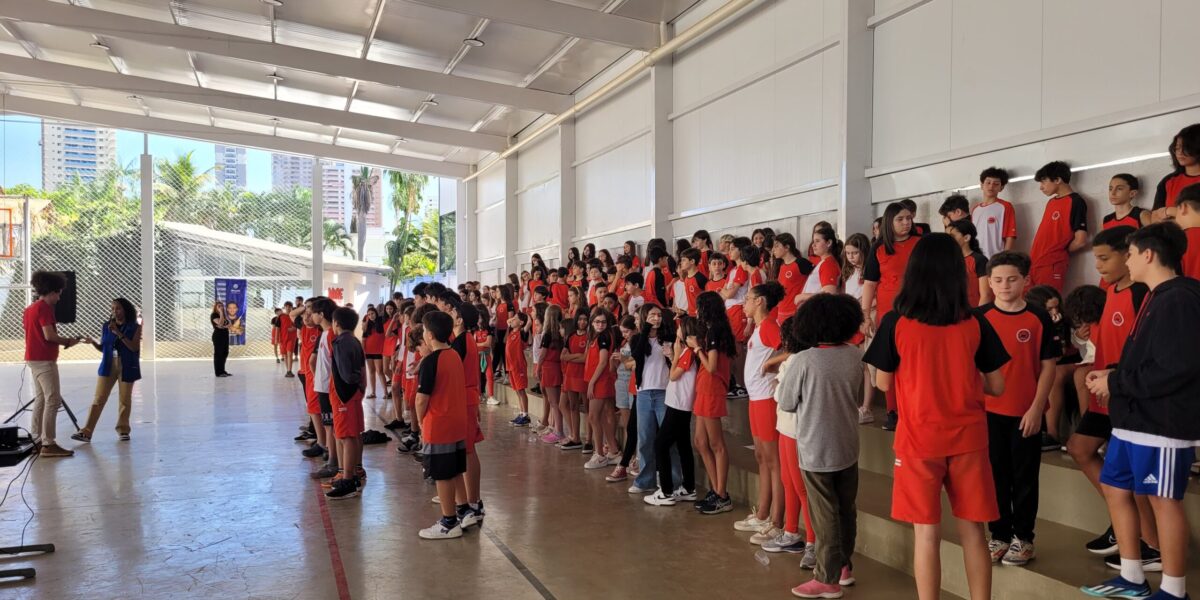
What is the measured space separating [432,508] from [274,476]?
1.96m

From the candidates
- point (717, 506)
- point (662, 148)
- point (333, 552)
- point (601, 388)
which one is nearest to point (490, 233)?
point (662, 148)

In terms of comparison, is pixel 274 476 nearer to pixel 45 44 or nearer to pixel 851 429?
pixel 851 429

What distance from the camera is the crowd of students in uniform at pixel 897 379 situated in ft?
9.38

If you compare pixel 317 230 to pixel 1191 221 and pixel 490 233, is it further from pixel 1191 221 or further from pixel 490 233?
pixel 1191 221

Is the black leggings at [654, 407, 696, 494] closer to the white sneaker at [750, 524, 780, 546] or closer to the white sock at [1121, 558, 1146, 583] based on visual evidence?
the white sneaker at [750, 524, 780, 546]

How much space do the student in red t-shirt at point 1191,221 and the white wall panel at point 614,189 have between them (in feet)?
29.3

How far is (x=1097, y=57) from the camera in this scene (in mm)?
5477

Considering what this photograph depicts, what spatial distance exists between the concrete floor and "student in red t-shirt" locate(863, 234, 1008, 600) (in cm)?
102

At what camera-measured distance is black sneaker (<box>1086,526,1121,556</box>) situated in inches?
138

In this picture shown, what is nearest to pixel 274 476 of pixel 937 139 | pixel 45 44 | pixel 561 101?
pixel 937 139

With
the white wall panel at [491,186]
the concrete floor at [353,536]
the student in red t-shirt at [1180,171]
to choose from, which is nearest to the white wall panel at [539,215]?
the white wall panel at [491,186]

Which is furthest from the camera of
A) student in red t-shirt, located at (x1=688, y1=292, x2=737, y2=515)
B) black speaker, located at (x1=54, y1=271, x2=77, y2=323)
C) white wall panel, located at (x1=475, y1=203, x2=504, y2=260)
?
white wall panel, located at (x1=475, y1=203, x2=504, y2=260)

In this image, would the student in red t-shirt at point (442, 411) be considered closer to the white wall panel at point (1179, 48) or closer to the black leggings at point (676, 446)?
the black leggings at point (676, 446)

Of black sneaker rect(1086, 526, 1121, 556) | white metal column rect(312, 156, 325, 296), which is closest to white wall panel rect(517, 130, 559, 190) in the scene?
white metal column rect(312, 156, 325, 296)
